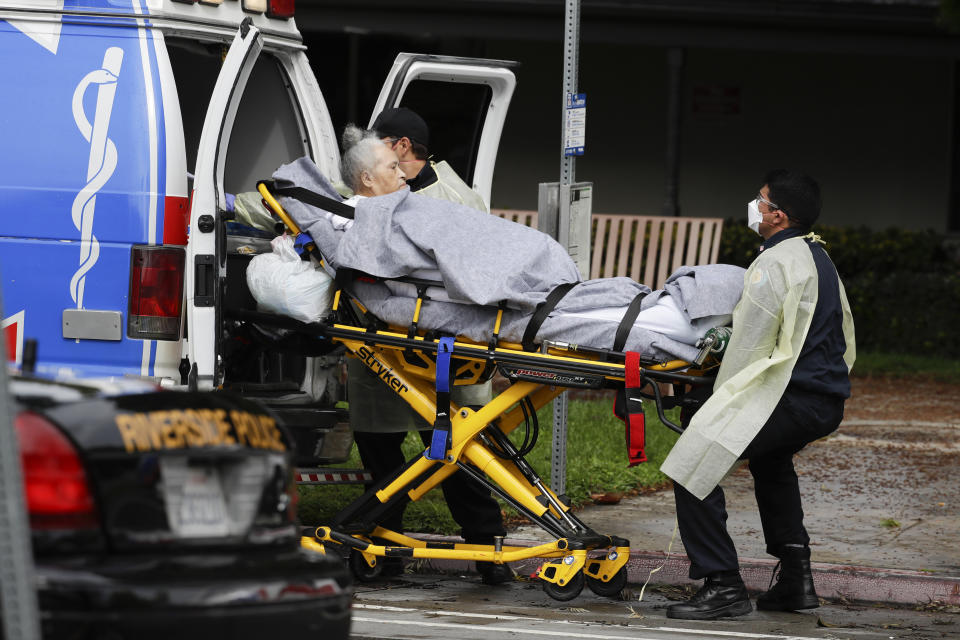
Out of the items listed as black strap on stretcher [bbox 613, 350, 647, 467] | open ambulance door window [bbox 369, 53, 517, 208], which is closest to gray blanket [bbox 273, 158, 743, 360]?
black strap on stretcher [bbox 613, 350, 647, 467]

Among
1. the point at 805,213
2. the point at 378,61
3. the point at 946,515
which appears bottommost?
the point at 946,515

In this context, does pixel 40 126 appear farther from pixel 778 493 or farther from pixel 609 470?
pixel 609 470

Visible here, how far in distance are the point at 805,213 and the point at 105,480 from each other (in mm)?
3559

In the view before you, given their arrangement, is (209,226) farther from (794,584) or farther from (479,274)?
(794,584)

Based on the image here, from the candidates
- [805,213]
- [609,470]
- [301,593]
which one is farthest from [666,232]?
[301,593]

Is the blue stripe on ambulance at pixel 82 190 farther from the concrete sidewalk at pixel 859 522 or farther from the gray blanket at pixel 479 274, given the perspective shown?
the concrete sidewalk at pixel 859 522

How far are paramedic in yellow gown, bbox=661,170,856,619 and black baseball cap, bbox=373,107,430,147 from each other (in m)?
1.55

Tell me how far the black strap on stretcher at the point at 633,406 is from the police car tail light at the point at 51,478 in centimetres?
260

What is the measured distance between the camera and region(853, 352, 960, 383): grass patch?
13539 millimetres

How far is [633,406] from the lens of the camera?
5605 millimetres

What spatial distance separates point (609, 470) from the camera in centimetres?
875

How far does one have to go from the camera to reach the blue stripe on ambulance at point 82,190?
595 cm

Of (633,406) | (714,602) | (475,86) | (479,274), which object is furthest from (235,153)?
(714,602)

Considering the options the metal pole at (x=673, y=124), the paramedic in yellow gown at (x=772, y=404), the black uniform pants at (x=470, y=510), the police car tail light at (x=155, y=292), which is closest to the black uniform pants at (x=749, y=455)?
the paramedic in yellow gown at (x=772, y=404)
